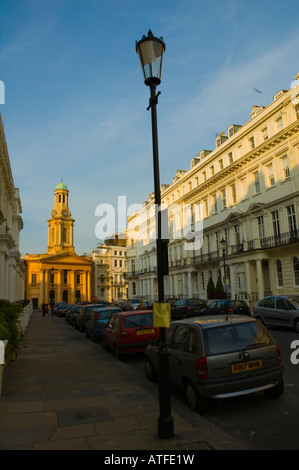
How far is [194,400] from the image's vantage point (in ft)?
20.6

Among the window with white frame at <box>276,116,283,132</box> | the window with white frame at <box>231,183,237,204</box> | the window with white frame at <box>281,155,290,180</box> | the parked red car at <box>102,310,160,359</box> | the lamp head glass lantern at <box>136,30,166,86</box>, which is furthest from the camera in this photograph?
the window with white frame at <box>231,183,237,204</box>

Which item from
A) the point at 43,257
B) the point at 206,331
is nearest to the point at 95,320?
the point at 206,331

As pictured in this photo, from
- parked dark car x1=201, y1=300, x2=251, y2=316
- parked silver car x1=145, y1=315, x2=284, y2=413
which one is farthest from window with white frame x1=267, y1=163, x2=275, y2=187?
parked silver car x1=145, y1=315, x2=284, y2=413

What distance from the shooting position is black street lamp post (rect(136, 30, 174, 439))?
515 centimetres

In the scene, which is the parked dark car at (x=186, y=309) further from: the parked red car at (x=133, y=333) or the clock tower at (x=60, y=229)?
the clock tower at (x=60, y=229)

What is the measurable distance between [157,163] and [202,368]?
3.51 m

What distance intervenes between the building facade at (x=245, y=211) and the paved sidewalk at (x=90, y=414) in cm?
2262

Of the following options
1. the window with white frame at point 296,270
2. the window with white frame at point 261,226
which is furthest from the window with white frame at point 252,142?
the window with white frame at point 296,270

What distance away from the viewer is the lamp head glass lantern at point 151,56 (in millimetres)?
5777

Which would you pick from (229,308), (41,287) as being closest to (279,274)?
(229,308)

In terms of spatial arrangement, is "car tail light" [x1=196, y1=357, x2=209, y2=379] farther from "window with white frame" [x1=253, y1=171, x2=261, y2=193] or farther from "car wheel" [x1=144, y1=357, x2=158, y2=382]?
"window with white frame" [x1=253, y1=171, x2=261, y2=193]
